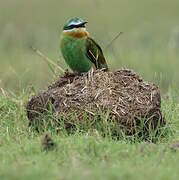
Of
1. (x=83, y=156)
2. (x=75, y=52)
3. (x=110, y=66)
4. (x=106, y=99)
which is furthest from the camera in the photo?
(x=110, y=66)

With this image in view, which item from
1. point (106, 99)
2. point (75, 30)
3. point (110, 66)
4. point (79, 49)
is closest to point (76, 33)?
point (75, 30)

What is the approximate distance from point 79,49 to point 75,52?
0.05 m

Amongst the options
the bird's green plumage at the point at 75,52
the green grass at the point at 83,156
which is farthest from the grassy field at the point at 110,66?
the bird's green plumage at the point at 75,52

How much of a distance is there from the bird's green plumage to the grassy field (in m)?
0.54

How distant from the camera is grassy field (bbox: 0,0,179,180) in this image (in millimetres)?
5048

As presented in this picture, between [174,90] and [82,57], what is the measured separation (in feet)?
3.96

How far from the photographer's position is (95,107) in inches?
249

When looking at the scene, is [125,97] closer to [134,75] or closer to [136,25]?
[134,75]

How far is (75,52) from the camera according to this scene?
7.30 metres

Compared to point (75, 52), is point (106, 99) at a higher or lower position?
lower

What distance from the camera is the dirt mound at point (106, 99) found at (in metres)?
6.29

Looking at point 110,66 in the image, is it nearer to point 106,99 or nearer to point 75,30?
point 75,30

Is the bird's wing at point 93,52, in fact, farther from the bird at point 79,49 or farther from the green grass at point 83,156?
the green grass at point 83,156

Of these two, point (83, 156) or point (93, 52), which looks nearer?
point (83, 156)
